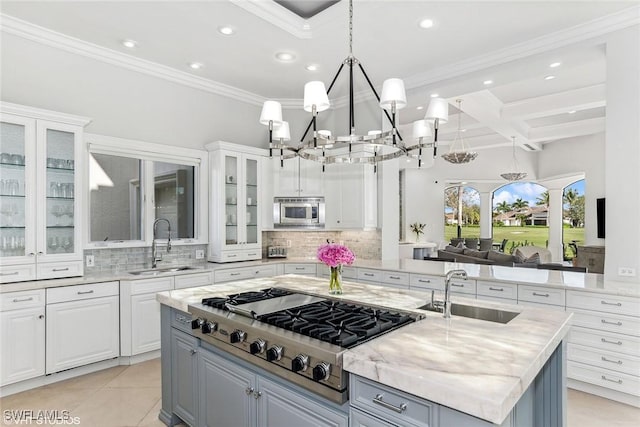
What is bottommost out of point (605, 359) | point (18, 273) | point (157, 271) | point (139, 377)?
point (139, 377)

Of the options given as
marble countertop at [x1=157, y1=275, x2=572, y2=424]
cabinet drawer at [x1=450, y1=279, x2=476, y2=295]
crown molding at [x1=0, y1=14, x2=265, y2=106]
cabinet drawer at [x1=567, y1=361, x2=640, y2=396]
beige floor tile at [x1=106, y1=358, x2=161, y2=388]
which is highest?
crown molding at [x1=0, y1=14, x2=265, y2=106]

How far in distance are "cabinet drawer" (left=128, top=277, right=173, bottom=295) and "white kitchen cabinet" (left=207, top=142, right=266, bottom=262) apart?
0.85 metres

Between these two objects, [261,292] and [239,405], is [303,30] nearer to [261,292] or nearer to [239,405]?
[261,292]

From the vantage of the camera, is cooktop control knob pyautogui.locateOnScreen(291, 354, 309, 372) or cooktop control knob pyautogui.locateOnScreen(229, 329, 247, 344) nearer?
cooktop control knob pyautogui.locateOnScreen(291, 354, 309, 372)

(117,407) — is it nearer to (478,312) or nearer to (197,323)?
(197,323)

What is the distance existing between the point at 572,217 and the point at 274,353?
11.1m

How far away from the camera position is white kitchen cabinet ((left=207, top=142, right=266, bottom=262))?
4.72 metres

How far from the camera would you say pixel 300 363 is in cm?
158

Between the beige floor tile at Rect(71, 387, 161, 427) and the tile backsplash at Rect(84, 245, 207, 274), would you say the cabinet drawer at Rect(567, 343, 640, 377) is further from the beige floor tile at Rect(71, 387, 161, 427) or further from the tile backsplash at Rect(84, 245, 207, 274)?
the tile backsplash at Rect(84, 245, 207, 274)

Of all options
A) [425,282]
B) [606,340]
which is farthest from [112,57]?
[606,340]

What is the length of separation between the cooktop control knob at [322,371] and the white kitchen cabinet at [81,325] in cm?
287

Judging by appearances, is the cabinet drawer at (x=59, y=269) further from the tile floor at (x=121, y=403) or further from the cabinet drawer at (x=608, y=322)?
the cabinet drawer at (x=608, y=322)

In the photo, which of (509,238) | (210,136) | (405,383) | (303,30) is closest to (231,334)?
(405,383)

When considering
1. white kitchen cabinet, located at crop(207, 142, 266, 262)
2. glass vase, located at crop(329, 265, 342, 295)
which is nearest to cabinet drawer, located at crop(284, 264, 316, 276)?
white kitchen cabinet, located at crop(207, 142, 266, 262)
